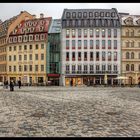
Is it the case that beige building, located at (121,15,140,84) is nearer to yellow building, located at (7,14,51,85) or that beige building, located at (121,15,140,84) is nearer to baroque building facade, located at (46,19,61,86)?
baroque building facade, located at (46,19,61,86)

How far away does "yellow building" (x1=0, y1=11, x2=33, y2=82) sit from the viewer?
299ft

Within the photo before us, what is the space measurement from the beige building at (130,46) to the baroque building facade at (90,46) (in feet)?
4.15

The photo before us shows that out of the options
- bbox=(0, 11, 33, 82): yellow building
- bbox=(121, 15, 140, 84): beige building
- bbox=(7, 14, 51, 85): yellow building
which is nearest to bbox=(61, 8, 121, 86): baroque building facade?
bbox=(121, 15, 140, 84): beige building

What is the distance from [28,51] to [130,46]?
2473cm

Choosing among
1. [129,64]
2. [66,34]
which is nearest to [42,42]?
[66,34]

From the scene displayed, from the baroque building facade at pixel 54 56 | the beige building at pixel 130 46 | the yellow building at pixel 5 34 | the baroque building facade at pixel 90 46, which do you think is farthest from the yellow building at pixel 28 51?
the beige building at pixel 130 46

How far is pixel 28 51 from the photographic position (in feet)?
287

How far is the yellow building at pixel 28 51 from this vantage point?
3344 inches

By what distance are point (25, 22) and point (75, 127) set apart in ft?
271

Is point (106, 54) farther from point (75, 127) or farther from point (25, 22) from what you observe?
point (75, 127)

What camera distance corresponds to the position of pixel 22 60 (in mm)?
88562

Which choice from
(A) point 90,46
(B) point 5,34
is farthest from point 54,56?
(B) point 5,34

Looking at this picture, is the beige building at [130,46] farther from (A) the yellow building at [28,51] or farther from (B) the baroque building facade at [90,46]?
(A) the yellow building at [28,51]

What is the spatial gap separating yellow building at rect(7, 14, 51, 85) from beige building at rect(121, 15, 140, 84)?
18.3m
